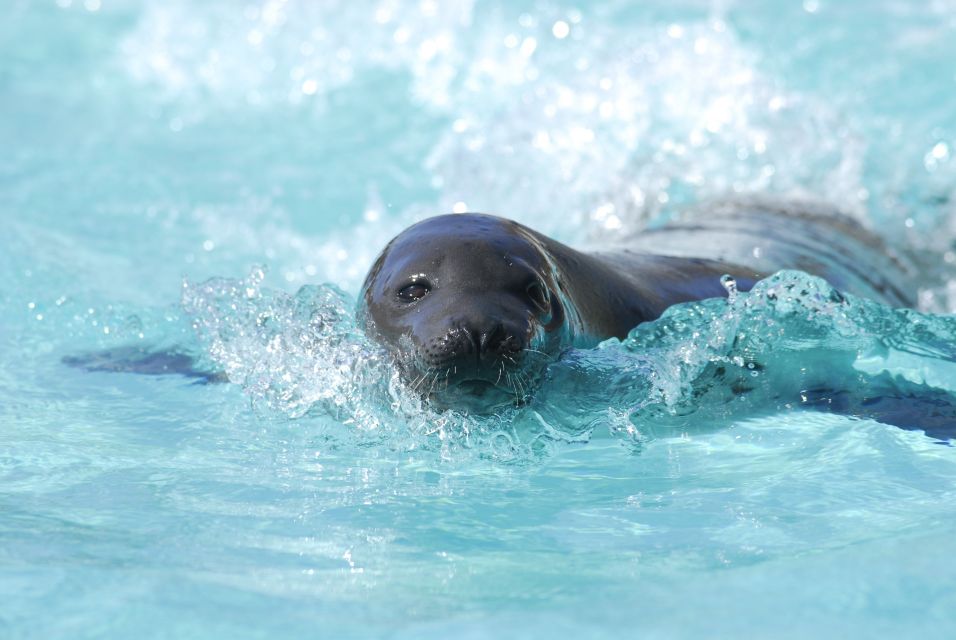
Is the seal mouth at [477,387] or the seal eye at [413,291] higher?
the seal eye at [413,291]

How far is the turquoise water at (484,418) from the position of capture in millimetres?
2898

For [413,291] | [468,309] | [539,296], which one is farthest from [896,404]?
[413,291]

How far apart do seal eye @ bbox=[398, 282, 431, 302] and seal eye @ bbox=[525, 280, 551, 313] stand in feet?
1.09

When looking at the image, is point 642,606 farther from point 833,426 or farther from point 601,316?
point 601,316

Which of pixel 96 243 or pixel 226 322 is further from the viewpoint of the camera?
pixel 96 243

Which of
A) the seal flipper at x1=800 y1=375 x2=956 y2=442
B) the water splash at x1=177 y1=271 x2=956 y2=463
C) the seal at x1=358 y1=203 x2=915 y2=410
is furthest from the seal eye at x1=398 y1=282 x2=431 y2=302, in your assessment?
the seal flipper at x1=800 y1=375 x2=956 y2=442

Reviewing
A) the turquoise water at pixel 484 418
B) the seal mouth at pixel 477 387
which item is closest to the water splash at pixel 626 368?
the turquoise water at pixel 484 418

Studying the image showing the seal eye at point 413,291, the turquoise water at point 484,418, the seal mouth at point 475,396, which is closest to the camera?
the turquoise water at point 484,418

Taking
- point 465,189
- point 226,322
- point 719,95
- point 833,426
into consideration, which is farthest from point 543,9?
point 833,426

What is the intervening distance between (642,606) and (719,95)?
646cm

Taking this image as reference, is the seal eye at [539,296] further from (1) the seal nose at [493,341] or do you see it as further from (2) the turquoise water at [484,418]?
(1) the seal nose at [493,341]

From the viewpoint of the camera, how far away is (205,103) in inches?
406

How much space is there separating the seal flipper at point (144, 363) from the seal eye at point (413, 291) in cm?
101

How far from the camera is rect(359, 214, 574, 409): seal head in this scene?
3713 millimetres
